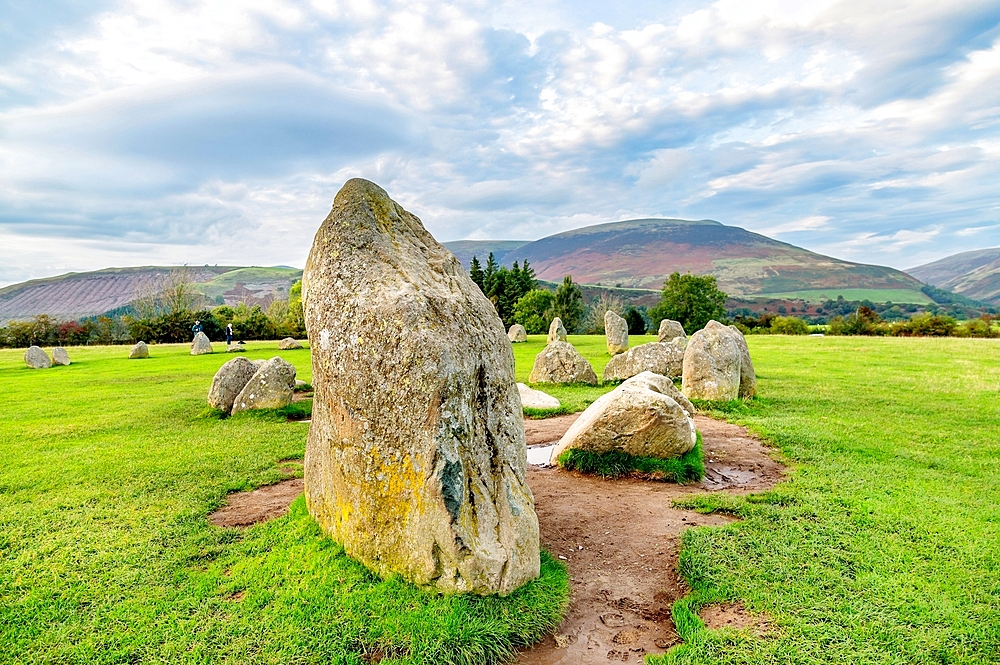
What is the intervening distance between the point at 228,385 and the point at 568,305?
44.7m

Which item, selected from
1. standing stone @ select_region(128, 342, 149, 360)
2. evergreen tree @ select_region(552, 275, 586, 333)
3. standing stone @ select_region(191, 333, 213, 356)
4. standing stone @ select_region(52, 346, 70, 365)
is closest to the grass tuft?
standing stone @ select_region(52, 346, 70, 365)

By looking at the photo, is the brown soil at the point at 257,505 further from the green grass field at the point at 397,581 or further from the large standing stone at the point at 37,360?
the large standing stone at the point at 37,360

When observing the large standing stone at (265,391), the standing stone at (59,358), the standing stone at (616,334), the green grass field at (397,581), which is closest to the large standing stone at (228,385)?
the large standing stone at (265,391)

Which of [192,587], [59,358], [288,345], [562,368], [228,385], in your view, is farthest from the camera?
[288,345]

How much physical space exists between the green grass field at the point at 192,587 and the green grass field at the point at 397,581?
2cm

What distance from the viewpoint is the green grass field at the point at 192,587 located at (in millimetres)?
4289

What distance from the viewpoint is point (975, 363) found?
21.1 m

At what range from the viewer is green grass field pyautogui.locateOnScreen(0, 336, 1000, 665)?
4.31m

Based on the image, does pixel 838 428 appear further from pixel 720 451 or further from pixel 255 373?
pixel 255 373

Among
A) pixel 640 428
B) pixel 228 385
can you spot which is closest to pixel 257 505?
pixel 640 428

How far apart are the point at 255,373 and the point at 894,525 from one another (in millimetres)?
13292

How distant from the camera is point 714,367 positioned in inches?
557

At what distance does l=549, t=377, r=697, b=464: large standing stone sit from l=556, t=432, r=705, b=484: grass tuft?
0.09m

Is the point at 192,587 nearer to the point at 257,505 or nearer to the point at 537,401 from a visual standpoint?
the point at 257,505
